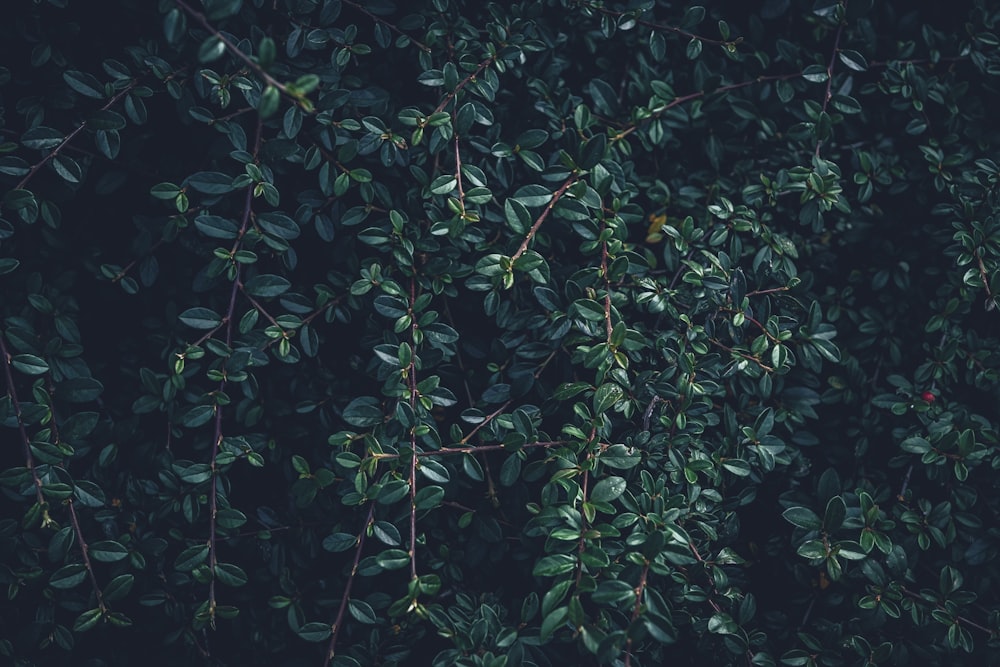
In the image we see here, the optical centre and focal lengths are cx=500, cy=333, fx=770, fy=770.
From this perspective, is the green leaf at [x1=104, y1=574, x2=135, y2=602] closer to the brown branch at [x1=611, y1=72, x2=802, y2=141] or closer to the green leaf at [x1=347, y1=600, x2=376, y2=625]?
the green leaf at [x1=347, y1=600, x2=376, y2=625]

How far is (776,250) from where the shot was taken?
1710mm

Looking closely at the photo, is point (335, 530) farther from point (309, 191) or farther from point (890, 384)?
point (890, 384)

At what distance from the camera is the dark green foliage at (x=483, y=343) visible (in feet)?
4.91

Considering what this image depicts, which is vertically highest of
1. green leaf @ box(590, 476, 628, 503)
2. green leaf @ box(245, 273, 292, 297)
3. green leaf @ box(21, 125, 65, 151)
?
green leaf @ box(21, 125, 65, 151)

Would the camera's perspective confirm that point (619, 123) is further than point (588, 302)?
Yes

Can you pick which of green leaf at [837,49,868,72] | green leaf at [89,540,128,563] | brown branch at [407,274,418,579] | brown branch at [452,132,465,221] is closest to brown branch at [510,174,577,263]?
brown branch at [452,132,465,221]

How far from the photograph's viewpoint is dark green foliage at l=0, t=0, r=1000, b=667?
1.50 metres

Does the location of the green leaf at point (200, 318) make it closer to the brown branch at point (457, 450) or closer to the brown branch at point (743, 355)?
the brown branch at point (457, 450)

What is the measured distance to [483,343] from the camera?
176cm

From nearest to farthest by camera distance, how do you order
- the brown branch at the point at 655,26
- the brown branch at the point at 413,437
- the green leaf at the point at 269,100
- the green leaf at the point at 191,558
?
the green leaf at the point at 269,100, the brown branch at the point at 413,437, the green leaf at the point at 191,558, the brown branch at the point at 655,26

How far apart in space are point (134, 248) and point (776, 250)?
139 cm

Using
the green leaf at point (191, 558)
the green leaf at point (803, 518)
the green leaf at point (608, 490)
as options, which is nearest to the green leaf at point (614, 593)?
the green leaf at point (608, 490)

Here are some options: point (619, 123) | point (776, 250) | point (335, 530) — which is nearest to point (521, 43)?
point (619, 123)

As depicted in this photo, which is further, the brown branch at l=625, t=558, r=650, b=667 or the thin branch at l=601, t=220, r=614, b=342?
the thin branch at l=601, t=220, r=614, b=342
